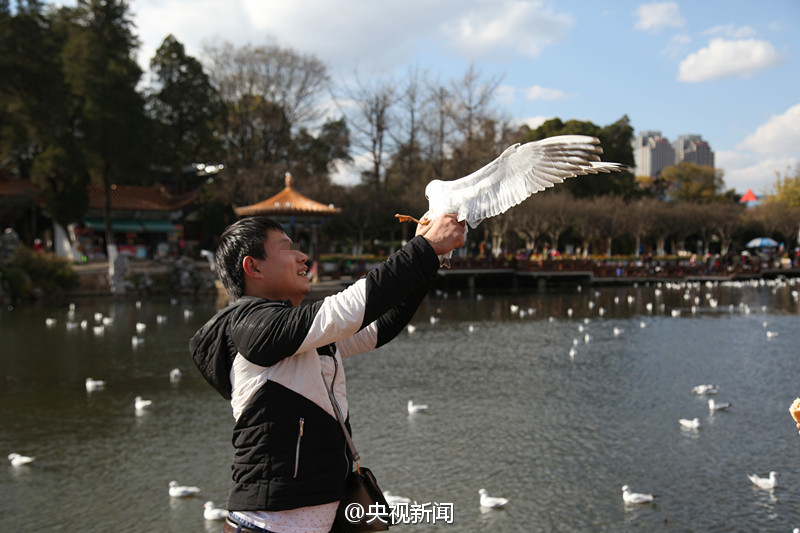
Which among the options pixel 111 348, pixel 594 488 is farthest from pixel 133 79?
pixel 594 488

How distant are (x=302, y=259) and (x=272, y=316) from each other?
0.95 feet

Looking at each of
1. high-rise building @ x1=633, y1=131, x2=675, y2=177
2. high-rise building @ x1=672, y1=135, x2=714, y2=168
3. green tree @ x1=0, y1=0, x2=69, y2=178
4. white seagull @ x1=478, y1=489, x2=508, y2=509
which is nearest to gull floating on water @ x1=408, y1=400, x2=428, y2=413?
white seagull @ x1=478, y1=489, x2=508, y2=509

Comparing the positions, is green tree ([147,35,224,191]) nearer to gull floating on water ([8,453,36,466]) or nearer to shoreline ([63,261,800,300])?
shoreline ([63,261,800,300])

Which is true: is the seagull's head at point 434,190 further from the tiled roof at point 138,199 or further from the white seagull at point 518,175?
the tiled roof at point 138,199

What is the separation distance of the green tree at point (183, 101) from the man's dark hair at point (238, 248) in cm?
2870

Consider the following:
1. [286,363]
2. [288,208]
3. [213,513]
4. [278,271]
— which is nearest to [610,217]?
[288,208]

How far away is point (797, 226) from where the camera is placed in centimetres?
4188

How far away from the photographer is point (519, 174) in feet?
6.06

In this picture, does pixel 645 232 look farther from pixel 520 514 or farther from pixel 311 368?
pixel 311 368

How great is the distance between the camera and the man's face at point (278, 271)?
1.75m

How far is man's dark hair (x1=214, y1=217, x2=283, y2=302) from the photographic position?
175cm

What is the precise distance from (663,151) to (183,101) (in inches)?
3974

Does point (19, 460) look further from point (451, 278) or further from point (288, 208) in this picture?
point (451, 278)

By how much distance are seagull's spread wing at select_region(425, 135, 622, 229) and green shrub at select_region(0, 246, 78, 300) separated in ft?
72.8
